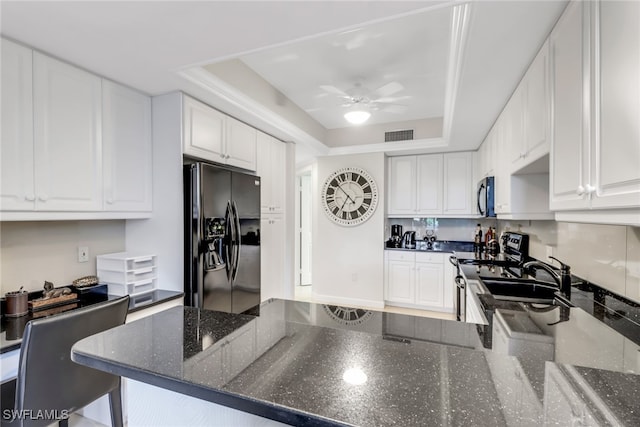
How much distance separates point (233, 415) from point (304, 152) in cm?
396

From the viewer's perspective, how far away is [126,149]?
216cm

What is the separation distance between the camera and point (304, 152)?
448 cm

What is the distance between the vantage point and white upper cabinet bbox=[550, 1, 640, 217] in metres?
0.86

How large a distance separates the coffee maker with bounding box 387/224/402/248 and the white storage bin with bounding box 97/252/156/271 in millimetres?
3279

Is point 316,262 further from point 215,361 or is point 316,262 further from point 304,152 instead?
point 215,361

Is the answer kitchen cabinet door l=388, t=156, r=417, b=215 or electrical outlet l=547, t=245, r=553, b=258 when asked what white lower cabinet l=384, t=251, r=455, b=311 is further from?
electrical outlet l=547, t=245, r=553, b=258

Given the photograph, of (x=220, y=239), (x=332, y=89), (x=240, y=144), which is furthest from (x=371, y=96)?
(x=220, y=239)

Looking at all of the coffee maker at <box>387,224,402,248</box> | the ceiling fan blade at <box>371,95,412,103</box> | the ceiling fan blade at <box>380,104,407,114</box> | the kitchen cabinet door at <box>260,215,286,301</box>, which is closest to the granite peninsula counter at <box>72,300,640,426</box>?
the kitchen cabinet door at <box>260,215,286,301</box>

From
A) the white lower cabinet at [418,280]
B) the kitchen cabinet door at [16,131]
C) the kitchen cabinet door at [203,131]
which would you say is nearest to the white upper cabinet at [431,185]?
the white lower cabinet at [418,280]

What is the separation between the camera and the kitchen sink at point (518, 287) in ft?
6.26

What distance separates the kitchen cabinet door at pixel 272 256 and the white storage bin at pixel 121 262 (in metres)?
1.24

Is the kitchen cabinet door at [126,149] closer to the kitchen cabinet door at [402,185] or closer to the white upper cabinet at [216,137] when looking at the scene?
the white upper cabinet at [216,137]

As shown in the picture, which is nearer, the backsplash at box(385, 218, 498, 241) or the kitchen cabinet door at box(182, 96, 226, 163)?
the kitchen cabinet door at box(182, 96, 226, 163)

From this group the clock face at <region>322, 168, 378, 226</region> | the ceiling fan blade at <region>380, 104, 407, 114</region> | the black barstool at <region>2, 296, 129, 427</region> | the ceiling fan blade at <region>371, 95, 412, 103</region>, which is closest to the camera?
the black barstool at <region>2, 296, 129, 427</region>
